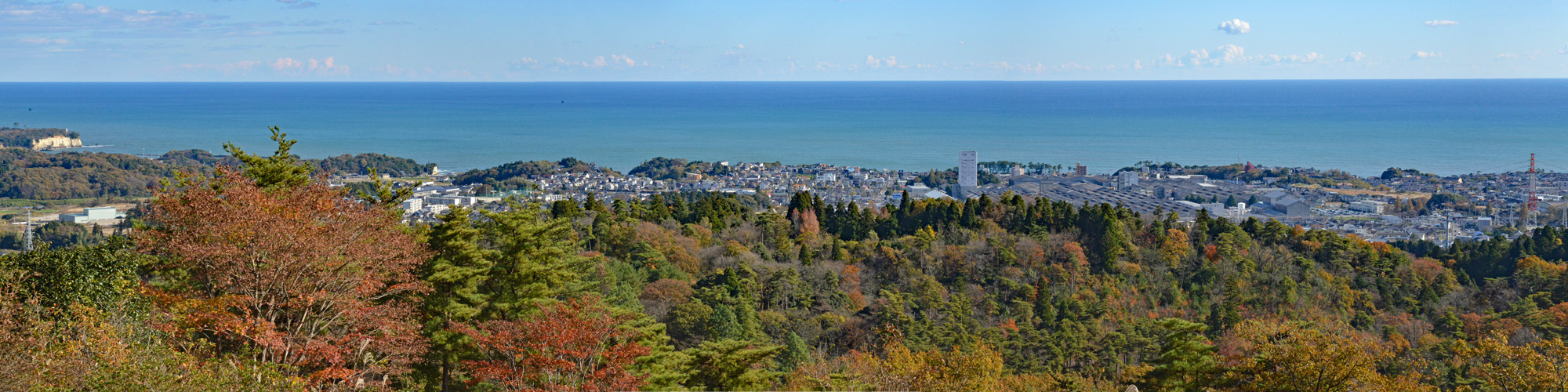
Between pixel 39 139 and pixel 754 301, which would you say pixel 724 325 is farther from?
pixel 39 139

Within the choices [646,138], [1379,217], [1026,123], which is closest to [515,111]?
[646,138]

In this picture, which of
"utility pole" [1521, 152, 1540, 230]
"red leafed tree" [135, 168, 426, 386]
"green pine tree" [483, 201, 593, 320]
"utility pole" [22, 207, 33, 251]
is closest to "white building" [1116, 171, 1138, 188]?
"utility pole" [1521, 152, 1540, 230]

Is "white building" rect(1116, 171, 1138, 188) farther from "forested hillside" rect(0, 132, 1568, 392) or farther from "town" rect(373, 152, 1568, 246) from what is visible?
"forested hillside" rect(0, 132, 1568, 392)

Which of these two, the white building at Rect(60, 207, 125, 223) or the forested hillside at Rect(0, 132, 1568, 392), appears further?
the white building at Rect(60, 207, 125, 223)

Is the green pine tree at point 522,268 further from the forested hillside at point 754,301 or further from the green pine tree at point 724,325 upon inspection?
the green pine tree at point 724,325

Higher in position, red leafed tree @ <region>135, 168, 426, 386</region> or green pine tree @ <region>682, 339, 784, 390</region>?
red leafed tree @ <region>135, 168, 426, 386</region>

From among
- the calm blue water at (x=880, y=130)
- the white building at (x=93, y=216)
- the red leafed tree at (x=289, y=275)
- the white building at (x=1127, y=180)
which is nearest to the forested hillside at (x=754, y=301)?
the red leafed tree at (x=289, y=275)
